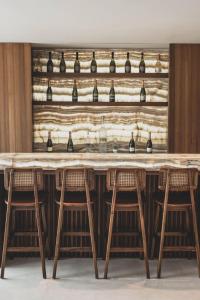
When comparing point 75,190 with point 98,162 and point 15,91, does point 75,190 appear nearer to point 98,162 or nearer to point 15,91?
point 98,162

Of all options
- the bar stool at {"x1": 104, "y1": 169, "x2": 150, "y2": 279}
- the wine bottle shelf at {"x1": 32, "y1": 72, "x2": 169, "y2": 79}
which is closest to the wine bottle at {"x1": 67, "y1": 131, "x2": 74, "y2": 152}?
the wine bottle shelf at {"x1": 32, "y1": 72, "x2": 169, "y2": 79}

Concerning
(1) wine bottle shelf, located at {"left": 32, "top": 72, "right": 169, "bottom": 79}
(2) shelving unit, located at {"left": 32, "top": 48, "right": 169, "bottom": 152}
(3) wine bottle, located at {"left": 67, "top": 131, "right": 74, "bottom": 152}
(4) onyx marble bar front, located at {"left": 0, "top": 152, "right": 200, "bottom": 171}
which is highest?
(1) wine bottle shelf, located at {"left": 32, "top": 72, "right": 169, "bottom": 79}

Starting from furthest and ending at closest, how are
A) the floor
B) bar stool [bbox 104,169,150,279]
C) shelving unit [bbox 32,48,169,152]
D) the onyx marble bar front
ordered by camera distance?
shelving unit [bbox 32,48,169,152] < the onyx marble bar front < bar stool [bbox 104,169,150,279] < the floor

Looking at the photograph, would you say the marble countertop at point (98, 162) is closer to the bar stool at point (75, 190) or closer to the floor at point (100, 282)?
the bar stool at point (75, 190)

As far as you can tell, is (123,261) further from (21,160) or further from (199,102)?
(199,102)

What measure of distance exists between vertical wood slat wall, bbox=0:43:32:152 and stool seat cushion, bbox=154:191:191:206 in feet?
6.89

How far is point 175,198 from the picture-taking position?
3756 mm

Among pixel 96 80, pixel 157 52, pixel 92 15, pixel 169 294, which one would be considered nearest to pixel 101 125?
pixel 96 80

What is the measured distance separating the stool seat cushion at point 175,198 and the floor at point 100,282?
2.08ft

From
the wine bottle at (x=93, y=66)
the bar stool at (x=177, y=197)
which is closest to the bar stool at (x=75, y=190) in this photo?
the bar stool at (x=177, y=197)

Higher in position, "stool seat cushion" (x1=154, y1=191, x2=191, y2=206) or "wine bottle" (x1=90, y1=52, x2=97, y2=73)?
"wine bottle" (x1=90, y1=52, x2=97, y2=73)

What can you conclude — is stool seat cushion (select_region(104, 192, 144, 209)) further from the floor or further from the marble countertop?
the floor

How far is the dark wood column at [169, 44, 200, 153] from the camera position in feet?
17.4

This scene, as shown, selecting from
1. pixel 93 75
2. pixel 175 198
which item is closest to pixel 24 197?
pixel 175 198
